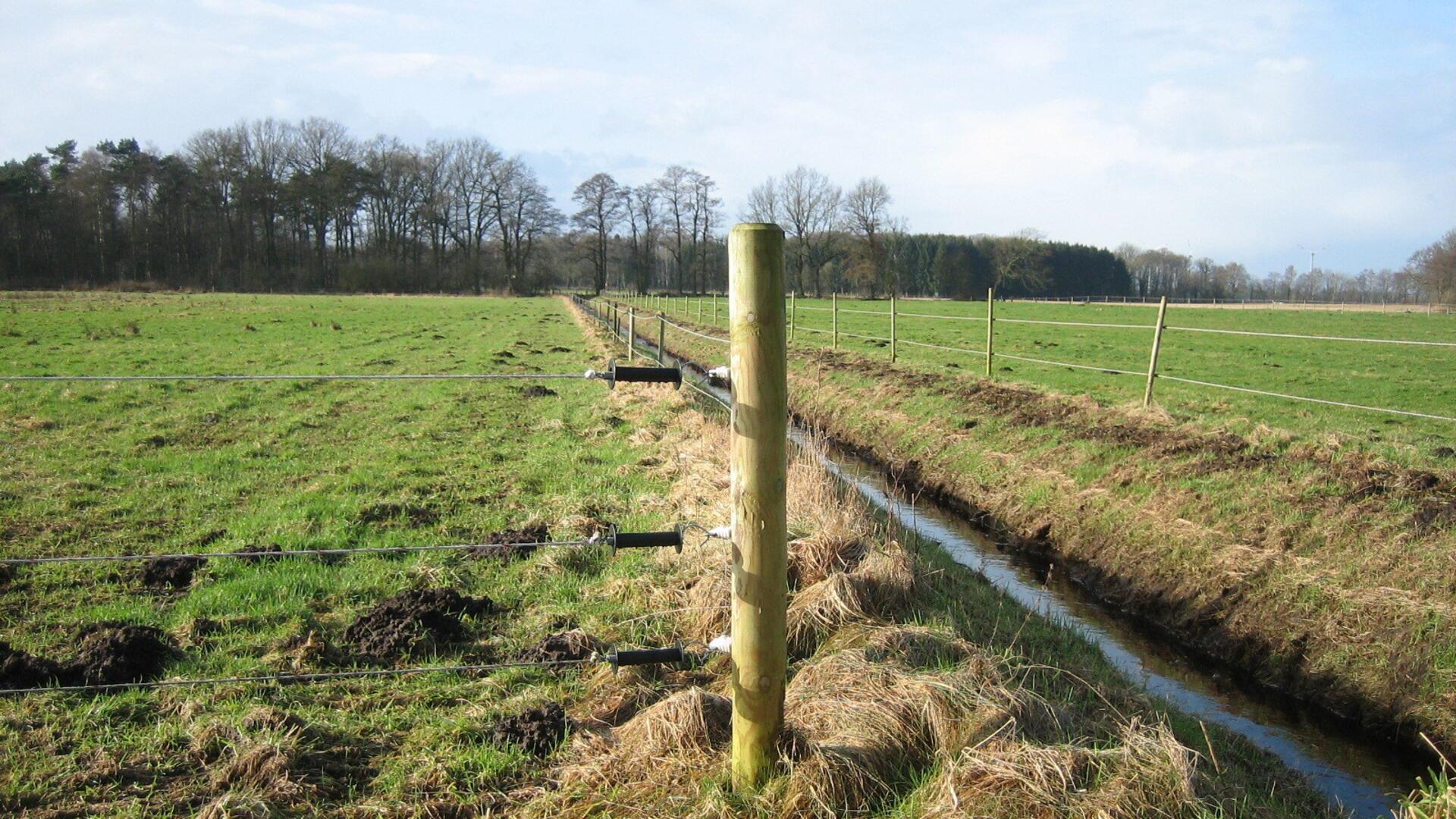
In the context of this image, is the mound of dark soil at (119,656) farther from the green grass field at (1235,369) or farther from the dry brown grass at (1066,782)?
the green grass field at (1235,369)

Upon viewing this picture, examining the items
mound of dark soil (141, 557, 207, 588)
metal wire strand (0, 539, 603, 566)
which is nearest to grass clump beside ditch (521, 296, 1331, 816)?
metal wire strand (0, 539, 603, 566)

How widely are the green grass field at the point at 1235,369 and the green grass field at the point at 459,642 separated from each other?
22.6 feet

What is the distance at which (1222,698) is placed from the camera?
5.75 meters

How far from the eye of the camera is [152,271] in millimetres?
68438

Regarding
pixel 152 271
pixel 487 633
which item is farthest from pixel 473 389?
pixel 152 271

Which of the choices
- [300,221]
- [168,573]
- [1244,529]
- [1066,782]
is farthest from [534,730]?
[300,221]

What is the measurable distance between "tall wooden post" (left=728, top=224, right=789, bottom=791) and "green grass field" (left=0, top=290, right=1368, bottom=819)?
23cm

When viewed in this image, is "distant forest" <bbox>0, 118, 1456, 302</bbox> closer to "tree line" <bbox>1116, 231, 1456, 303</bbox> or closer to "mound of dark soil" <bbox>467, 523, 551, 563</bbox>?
"tree line" <bbox>1116, 231, 1456, 303</bbox>

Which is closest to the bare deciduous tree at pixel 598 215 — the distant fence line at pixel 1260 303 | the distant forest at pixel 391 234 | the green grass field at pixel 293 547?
the distant forest at pixel 391 234

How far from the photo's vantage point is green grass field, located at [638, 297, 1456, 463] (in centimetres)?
1123

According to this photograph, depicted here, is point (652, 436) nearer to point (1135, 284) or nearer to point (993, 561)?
point (993, 561)

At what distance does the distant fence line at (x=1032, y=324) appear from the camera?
10.5 meters

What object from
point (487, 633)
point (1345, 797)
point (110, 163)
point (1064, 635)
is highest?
point (110, 163)

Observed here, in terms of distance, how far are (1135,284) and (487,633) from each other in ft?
431
